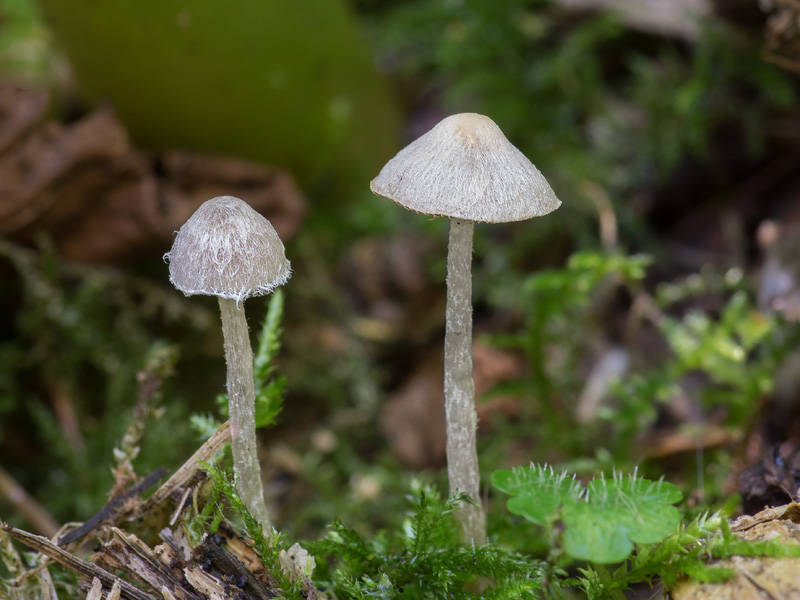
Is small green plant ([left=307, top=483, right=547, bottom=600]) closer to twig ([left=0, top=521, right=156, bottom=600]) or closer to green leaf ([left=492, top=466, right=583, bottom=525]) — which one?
green leaf ([left=492, top=466, right=583, bottom=525])

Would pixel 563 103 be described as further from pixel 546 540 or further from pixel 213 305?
pixel 546 540

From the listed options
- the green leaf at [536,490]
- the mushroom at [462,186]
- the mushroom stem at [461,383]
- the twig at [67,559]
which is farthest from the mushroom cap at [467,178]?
the twig at [67,559]

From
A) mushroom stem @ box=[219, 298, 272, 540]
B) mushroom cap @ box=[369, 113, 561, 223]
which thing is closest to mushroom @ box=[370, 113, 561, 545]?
mushroom cap @ box=[369, 113, 561, 223]

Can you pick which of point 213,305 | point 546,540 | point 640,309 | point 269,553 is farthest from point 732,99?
point 269,553

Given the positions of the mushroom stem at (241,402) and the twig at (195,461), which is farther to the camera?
the twig at (195,461)

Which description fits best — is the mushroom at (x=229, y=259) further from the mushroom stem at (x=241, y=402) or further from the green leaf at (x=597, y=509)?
the green leaf at (x=597, y=509)

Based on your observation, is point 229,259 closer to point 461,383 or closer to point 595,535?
point 461,383
